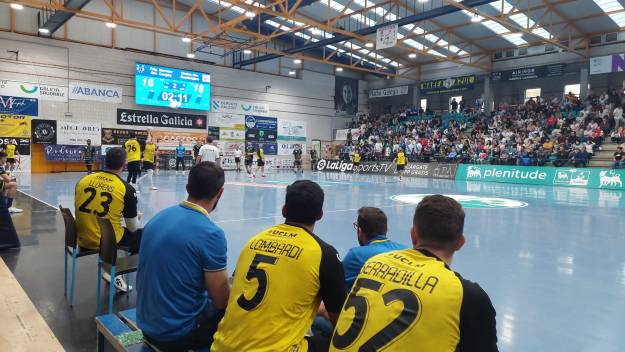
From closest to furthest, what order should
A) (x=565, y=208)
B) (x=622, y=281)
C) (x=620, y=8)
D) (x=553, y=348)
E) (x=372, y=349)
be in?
(x=372, y=349)
(x=553, y=348)
(x=622, y=281)
(x=565, y=208)
(x=620, y=8)

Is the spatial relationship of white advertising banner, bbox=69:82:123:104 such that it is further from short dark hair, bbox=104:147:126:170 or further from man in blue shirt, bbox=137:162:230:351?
man in blue shirt, bbox=137:162:230:351

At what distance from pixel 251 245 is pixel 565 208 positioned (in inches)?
419

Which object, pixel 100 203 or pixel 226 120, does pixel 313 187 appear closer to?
pixel 100 203

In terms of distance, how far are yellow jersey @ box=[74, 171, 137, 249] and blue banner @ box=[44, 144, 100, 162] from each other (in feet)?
69.9

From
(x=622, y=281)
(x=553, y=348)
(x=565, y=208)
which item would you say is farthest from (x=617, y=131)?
(x=553, y=348)

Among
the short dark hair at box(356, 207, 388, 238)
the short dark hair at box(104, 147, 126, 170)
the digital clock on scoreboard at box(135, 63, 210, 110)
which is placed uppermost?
the digital clock on scoreboard at box(135, 63, 210, 110)

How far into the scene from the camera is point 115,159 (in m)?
4.17

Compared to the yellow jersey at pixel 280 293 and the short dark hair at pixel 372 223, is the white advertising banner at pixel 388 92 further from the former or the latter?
the yellow jersey at pixel 280 293

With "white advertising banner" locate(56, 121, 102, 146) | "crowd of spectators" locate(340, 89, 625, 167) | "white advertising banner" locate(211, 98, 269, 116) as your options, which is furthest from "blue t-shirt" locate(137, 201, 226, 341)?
"white advertising banner" locate(211, 98, 269, 116)

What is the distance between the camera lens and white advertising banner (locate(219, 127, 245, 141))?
28094 millimetres

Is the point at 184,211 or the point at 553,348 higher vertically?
the point at 184,211

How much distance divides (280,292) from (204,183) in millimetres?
855

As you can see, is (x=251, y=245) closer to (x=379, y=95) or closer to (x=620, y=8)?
(x=620, y=8)

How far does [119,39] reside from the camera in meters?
24.0
